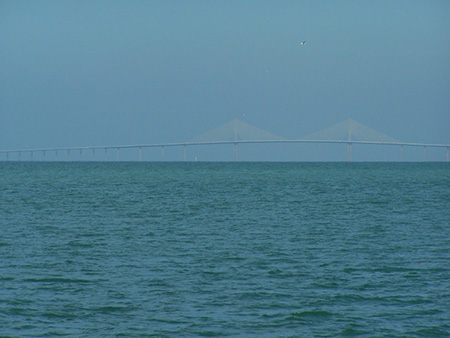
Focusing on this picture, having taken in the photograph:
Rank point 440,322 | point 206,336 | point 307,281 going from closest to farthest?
point 206,336, point 440,322, point 307,281

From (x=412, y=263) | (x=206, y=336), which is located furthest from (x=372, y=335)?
(x=412, y=263)

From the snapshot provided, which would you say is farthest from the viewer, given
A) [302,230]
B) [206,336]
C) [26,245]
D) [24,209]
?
[24,209]

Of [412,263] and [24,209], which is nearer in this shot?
[412,263]

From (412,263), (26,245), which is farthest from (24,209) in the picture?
(412,263)

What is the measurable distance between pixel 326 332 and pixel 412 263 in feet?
16.3

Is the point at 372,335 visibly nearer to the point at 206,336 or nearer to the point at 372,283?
the point at 206,336

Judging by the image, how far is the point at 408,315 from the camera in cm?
949

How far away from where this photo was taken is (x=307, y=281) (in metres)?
11.6

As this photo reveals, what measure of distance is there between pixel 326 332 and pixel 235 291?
87.7 inches

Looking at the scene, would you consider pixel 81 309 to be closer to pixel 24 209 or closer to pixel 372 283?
pixel 372 283

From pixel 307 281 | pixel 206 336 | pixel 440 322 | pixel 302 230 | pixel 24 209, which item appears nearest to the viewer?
pixel 206 336

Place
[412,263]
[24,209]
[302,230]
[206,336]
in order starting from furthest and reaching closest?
[24,209], [302,230], [412,263], [206,336]

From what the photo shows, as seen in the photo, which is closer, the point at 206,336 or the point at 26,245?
the point at 206,336

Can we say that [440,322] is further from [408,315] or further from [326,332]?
[326,332]
